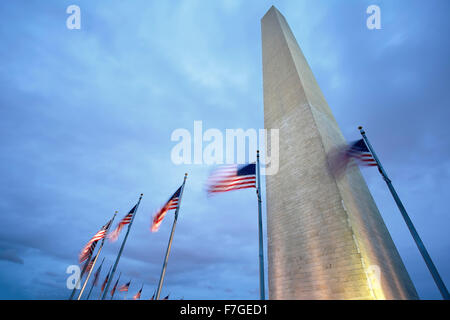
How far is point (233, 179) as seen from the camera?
8.55m

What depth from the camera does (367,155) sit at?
26.7 feet

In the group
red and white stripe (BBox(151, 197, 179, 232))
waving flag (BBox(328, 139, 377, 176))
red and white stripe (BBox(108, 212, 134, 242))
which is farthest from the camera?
red and white stripe (BBox(108, 212, 134, 242))

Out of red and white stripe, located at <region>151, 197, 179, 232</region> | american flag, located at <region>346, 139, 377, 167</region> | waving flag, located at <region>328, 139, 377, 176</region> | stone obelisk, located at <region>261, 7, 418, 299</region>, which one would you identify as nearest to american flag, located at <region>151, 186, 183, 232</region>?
red and white stripe, located at <region>151, 197, 179, 232</region>

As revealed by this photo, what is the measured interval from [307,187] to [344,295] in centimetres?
459

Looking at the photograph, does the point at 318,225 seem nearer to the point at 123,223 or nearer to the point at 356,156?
the point at 356,156

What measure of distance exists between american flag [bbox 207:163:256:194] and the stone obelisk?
372 centimetres

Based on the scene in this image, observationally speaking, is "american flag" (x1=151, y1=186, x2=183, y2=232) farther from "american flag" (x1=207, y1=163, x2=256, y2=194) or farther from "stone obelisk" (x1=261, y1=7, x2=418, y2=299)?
"stone obelisk" (x1=261, y1=7, x2=418, y2=299)

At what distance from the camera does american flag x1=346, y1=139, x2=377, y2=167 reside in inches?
316

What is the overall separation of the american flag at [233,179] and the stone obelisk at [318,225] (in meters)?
3.72

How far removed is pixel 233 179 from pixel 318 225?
443 centimetres

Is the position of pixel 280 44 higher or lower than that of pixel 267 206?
higher
